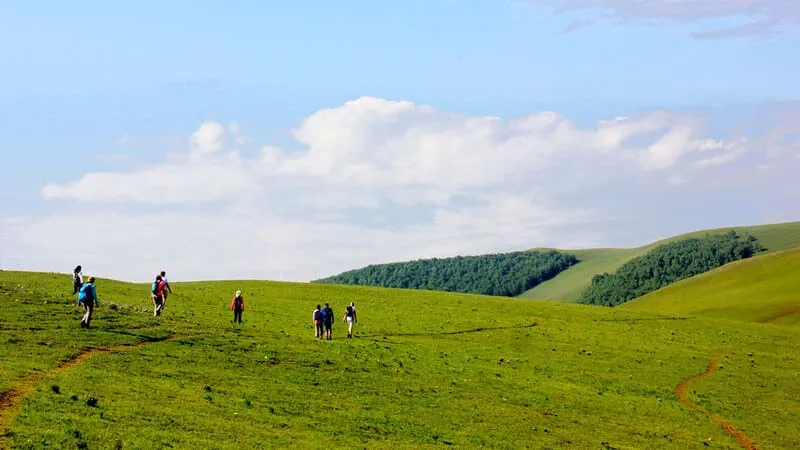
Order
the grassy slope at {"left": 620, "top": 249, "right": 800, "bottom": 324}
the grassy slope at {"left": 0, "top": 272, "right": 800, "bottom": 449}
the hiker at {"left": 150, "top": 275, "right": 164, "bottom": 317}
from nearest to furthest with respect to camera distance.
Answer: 1. the grassy slope at {"left": 0, "top": 272, "right": 800, "bottom": 449}
2. the hiker at {"left": 150, "top": 275, "right": 164, "bottom": 317}
3. the grassy slope at {"left": 620, "top": 249, "right": 800, "bottom": 324}

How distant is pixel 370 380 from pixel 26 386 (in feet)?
60.9

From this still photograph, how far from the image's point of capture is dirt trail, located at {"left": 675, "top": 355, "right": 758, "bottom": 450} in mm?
46594

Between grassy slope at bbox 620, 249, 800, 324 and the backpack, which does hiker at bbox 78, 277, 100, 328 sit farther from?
grassy slope at bbox 620, 249, 800, 324

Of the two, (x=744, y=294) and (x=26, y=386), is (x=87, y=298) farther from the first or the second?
(x=744, y=294)

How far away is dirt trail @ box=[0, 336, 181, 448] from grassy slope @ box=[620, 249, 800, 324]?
289 feet

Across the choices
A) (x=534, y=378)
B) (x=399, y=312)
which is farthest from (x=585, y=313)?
(x=534, y=378)

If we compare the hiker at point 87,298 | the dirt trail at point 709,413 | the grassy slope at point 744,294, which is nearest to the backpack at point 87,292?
the hiker at point 87,298

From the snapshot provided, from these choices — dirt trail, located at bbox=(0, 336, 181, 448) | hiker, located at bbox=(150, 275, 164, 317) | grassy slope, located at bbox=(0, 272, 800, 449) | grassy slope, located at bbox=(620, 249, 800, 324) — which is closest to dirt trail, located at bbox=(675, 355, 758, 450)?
grassy slope, located at bbox=(0, 272, 800, 449)

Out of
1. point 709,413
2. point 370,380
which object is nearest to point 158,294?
point 370,380

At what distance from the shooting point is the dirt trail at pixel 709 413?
153 feet

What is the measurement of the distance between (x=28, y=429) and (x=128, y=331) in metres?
21.7

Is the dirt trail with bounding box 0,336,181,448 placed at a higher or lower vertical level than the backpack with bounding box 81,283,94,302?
lower

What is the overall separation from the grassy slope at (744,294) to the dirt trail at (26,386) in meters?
88.2

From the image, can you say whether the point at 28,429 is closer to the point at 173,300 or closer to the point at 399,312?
the point at 173,300
